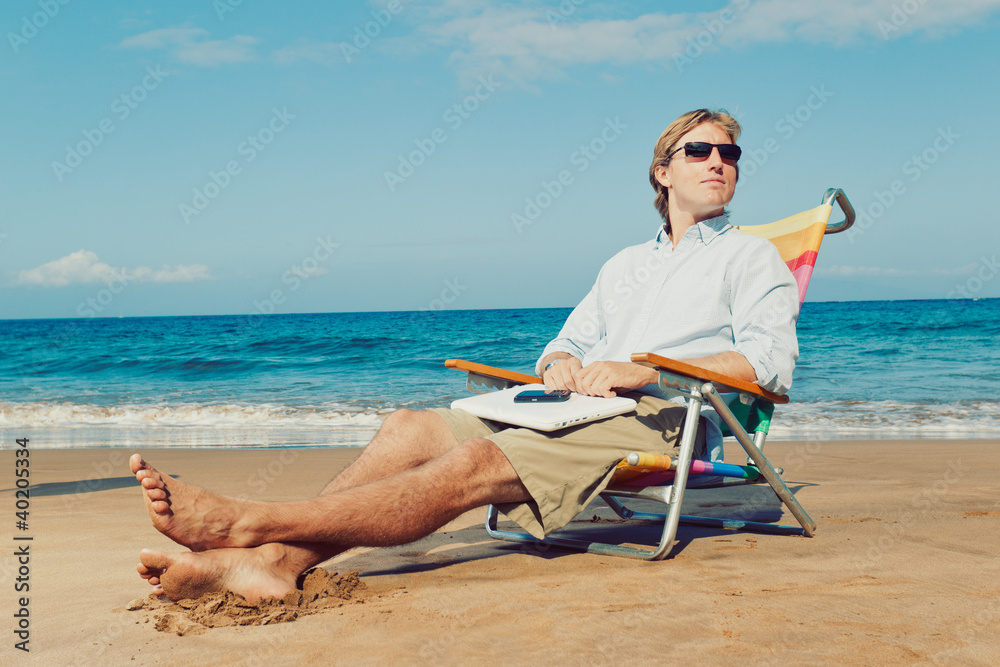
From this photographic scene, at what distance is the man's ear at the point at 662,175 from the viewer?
136 inches

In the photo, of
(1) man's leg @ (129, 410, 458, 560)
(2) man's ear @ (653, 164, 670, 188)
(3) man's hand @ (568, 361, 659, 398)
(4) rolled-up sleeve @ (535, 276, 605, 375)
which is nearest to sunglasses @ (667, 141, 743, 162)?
(2) man's ear @ (653, 164, 670, 188)

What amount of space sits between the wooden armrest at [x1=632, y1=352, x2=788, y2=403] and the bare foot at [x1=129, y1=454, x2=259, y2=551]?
1.25 metres

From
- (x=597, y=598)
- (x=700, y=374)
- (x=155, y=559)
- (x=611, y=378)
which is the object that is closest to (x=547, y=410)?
(x=611, y=378)

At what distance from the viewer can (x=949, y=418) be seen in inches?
340

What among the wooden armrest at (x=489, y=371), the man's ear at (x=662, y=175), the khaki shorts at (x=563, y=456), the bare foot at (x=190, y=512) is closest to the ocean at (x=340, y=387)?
the wooden armrest at (x=489, y=371)

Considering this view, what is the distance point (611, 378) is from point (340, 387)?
37.5 ft

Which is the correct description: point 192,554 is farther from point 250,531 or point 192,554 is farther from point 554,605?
point 554,605

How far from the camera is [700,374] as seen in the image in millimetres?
2578

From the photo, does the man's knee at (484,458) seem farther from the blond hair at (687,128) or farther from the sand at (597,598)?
the blond hair at (687,128)

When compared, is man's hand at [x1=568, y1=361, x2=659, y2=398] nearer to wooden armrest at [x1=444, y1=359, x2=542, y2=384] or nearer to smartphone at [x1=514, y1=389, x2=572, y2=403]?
smartphone at [x1=514, y1=389, x2=572, y2=403]

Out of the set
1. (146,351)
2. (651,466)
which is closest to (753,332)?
(651,466)

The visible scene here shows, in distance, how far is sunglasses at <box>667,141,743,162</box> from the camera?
10.6 ft

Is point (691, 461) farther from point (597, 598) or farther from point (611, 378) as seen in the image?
point (597, 598)

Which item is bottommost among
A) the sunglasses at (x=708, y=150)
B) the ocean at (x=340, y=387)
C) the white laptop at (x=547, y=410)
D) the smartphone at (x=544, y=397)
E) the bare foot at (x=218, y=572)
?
the ocean at (x=340, y=387)
